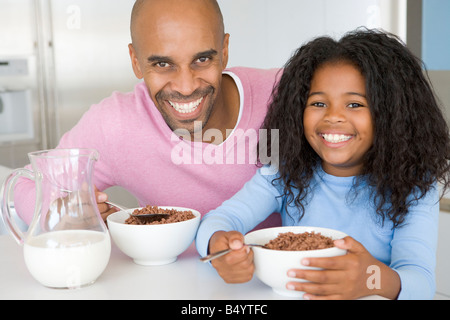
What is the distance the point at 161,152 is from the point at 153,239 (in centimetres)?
47

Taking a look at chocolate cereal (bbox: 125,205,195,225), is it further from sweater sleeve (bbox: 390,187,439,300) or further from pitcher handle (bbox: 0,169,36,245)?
sweater sleeve (bbox: 390,187,439,300)

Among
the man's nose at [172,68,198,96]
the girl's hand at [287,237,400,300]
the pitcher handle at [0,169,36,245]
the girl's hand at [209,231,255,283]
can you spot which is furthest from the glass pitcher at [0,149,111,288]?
the man's nose at [172,68,198,96]

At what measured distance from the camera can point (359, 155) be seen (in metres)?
1.12

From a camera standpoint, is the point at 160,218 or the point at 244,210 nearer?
the point at 160,218

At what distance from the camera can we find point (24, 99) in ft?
10.4

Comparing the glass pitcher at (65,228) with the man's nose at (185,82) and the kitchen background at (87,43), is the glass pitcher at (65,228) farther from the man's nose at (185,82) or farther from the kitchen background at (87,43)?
the kitchen background at (87,43)

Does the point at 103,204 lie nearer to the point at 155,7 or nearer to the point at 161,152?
the point at 161,152

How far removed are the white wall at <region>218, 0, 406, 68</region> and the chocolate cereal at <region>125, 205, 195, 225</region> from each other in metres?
2.53

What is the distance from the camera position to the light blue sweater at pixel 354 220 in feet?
3.02

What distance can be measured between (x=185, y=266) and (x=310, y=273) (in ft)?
0.85

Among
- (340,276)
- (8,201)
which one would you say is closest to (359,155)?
(340,276)

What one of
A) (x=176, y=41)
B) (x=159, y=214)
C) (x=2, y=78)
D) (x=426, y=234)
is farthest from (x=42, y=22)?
(x=426, y=234)

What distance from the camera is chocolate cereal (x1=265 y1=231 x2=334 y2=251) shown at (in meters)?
0.82

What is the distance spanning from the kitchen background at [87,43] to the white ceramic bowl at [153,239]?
2.23 metres
